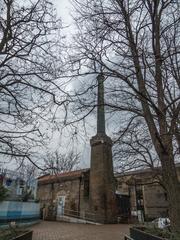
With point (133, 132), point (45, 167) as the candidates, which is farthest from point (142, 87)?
point (45, 167)

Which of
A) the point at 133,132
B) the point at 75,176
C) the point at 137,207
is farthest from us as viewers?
the point at 137,207

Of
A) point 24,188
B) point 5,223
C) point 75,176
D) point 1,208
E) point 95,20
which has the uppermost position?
point 95,20

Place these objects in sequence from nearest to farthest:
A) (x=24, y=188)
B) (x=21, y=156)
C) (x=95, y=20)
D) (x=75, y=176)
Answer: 1. (x=21, y=156)
2. (x=95, y=20)
3. (x=24, y=188)
4. (x=75, y=176)

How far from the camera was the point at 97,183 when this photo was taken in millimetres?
22109

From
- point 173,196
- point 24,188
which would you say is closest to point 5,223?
point 24,188

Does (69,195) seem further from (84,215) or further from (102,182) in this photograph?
(102,182)

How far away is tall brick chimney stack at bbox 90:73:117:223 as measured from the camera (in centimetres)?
2086

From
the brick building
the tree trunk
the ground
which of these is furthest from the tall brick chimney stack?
the tree trunk

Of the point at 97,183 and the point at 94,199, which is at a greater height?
the point at 97,183

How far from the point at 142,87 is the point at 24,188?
1466cm

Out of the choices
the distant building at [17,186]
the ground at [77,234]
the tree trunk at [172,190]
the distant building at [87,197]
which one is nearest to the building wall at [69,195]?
the distant building at [87,197]

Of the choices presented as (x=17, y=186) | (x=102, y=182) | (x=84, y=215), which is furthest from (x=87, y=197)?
(x=17, y=186)

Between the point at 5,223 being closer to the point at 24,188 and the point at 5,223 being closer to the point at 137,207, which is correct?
the point at 24,188

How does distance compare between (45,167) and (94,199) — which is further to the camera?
(94,199)
